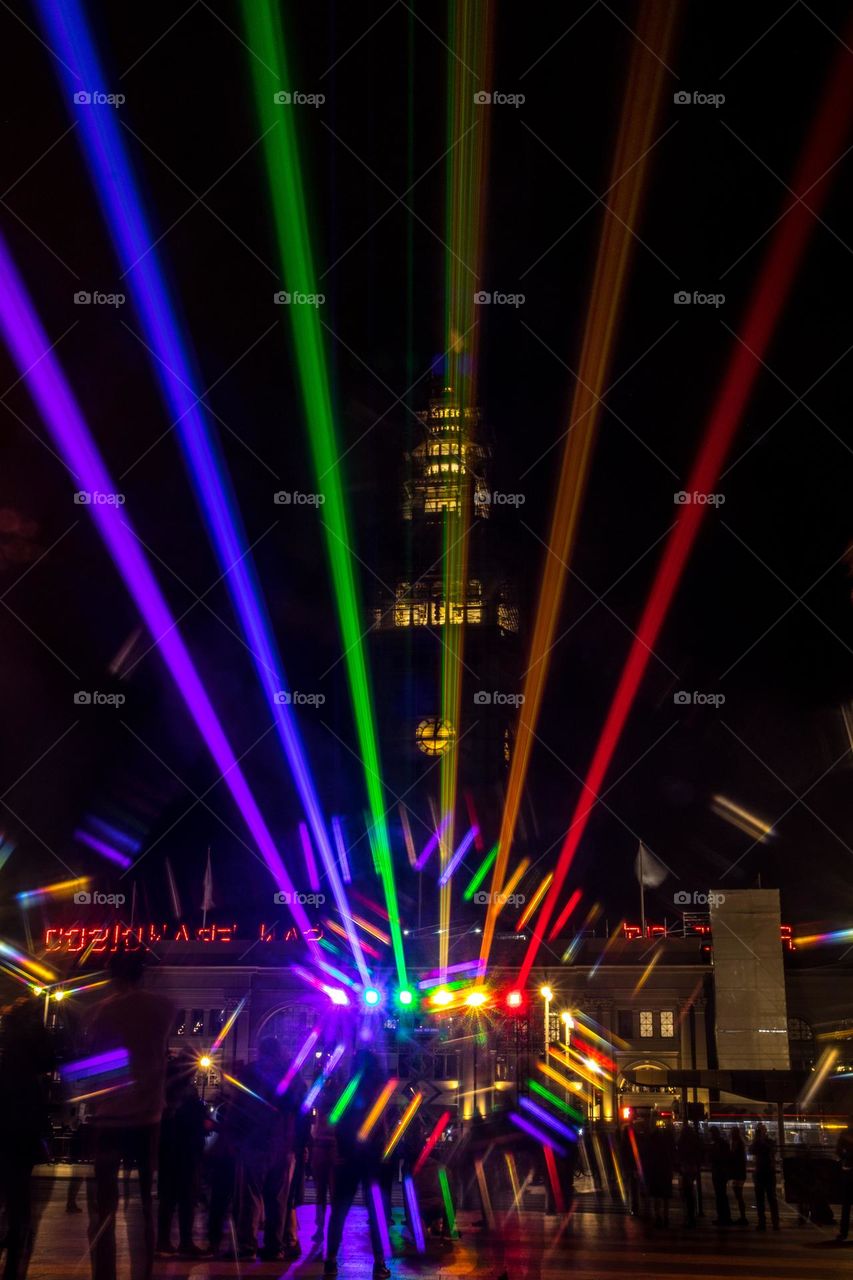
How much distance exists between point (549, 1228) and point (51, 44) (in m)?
19.1

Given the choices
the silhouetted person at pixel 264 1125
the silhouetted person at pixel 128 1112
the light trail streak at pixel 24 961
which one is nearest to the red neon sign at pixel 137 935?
the light trail streak at pixel 24 961

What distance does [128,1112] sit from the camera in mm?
7148

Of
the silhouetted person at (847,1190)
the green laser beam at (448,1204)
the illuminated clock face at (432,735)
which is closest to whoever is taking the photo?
the green laser beam at (448,1204)

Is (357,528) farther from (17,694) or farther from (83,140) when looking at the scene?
(83,140)

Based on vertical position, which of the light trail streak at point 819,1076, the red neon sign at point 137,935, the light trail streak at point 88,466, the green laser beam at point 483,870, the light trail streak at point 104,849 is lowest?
the light trail streak at point 819,1076

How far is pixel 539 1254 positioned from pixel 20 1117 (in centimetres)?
576

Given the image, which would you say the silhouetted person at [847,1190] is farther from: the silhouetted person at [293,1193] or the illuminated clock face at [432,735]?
the illuminated clock face at [432,735]

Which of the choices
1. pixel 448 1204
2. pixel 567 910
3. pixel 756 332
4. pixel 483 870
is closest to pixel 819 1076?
pixel 567 910

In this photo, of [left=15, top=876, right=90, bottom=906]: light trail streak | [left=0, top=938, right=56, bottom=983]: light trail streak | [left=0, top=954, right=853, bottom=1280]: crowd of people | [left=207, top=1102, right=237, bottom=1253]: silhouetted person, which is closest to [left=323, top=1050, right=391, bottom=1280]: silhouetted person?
[left=0, top=954, right=853, bottom=1280]: crowd of people

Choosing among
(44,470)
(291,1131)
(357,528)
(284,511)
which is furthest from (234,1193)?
(357,528)

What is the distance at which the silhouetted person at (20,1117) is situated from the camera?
7.86 metres

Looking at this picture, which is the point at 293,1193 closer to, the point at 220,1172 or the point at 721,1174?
the point at 220,1172

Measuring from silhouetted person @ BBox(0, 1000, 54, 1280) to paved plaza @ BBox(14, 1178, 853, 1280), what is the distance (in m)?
0.83

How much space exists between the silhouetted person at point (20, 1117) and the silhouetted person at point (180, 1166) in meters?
3.27
